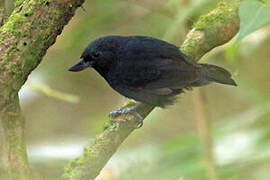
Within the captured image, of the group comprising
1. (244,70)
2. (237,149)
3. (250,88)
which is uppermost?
(244,70)

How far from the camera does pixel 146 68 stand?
2352mm

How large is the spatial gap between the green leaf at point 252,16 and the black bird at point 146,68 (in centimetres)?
75

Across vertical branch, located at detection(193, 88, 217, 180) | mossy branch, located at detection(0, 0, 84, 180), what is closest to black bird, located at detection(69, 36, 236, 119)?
vertical branch, located at detection(193, 88, 217, 180)

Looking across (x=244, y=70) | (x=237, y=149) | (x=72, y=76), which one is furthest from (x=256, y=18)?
(x=72, y=76)

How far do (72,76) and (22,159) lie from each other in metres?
4.54

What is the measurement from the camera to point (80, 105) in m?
6.12

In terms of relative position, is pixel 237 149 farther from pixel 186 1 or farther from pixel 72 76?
pixel 72 76

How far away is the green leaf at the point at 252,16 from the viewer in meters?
1.43

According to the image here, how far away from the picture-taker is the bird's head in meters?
2.35

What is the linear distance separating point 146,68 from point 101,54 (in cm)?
22

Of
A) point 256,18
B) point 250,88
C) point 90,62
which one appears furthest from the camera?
point 250,88

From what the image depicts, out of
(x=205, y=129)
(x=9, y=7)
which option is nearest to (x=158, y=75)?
(x=205, y=129)

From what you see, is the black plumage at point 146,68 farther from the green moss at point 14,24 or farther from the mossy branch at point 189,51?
the green moss at point 14,24

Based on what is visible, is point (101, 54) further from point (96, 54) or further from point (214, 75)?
point (214, 75)
